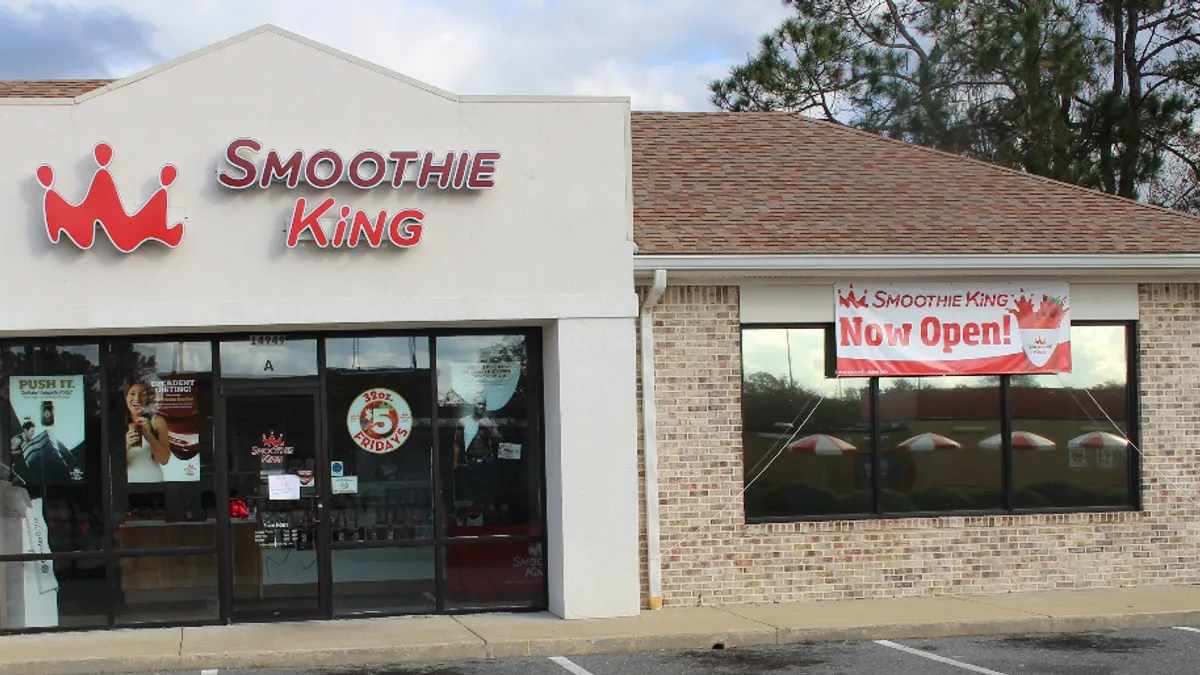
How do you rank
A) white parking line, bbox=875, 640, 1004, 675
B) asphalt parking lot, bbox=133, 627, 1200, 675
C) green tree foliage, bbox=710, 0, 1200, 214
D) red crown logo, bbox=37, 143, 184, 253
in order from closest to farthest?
1. white parking line, bbox=875, 640, 1004, 675
2. asphalt parking lot, bbox=133, 627, 1200, 675
3. red crown logo, bbox=37, 143, 184, 253
4. green tree foliage, bbox=710, 0, 1200, 214

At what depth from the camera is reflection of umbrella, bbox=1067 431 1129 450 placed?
47.1 feet

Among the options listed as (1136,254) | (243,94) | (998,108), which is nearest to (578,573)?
(243,94)

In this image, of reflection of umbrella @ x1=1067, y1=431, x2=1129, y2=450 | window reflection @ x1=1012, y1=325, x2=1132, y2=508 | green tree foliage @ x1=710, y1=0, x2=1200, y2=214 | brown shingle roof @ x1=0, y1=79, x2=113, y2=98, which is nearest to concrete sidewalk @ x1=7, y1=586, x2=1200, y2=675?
window reflection @ x1=1012, y1=325, x2=1132, y2=508

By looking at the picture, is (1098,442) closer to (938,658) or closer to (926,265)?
(926,265)

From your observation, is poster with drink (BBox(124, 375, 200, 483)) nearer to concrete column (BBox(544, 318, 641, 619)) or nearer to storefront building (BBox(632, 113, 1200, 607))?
concrete column (BBox(544, 318, 641, 619))

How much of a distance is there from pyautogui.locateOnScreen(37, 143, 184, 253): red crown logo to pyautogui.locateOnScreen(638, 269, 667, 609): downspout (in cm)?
423

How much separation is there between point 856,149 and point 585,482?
6.16 metres

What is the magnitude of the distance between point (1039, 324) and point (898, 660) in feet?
15.2

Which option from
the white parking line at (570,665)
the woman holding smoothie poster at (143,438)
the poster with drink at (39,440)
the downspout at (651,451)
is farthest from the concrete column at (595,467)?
the poster with drink at (39,440)

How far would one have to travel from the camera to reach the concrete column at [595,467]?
41.8 feet

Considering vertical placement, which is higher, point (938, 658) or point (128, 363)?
point (128, 363)

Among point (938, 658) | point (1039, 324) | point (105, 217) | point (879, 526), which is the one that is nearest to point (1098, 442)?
point (1039, 324)

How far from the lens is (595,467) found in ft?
42.1

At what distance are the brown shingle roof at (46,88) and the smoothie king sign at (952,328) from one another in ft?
27.5
